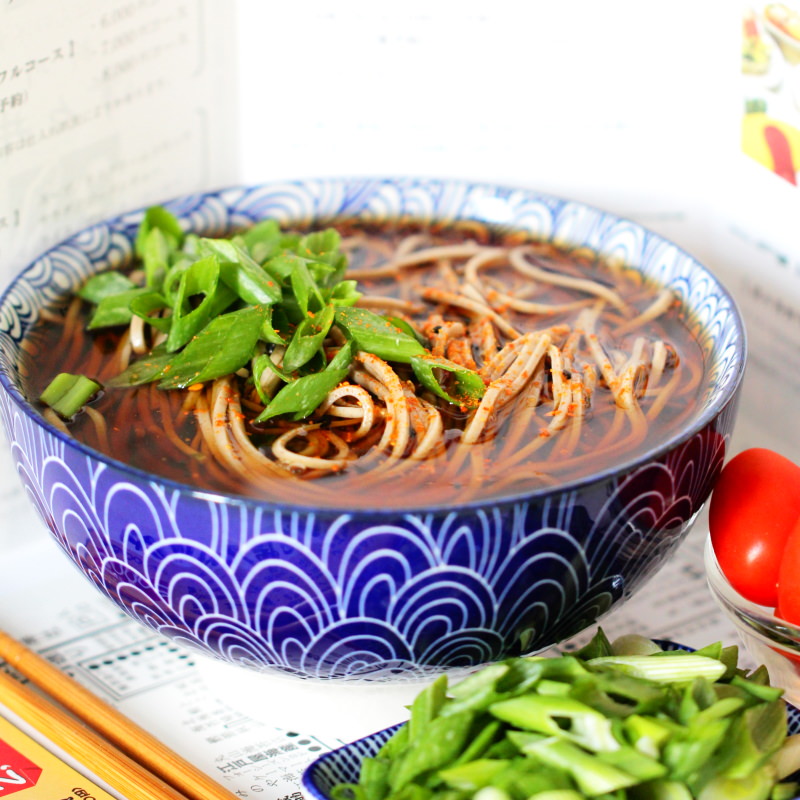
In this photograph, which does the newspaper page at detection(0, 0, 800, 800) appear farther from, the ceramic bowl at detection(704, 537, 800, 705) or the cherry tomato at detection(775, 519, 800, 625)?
the cherry tomato at detection(775, 519, 800, 625)

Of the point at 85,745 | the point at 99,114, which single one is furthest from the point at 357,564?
the point at 99,114

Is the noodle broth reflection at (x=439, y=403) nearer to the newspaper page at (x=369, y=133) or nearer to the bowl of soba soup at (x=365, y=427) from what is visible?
the bowl of soba soup at (x=365, y=427)

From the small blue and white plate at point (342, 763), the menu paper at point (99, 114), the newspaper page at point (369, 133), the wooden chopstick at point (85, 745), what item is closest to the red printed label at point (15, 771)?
the wooden chopstick at point (85, 745)

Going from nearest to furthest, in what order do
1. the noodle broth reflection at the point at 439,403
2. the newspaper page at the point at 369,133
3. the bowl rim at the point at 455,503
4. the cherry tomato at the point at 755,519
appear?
the bowl rim at the point at 455,503, the noodle broth reflection at the point at 439,403, the cherry tomato at the point at 755,519, the newspaper page at the point at 369,133

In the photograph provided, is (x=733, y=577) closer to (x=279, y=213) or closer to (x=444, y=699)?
(x=444, y=699)

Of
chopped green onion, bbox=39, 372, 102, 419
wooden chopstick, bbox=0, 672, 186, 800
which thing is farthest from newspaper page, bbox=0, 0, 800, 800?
chopped green onion, bbox=39, 372, 102, 419
